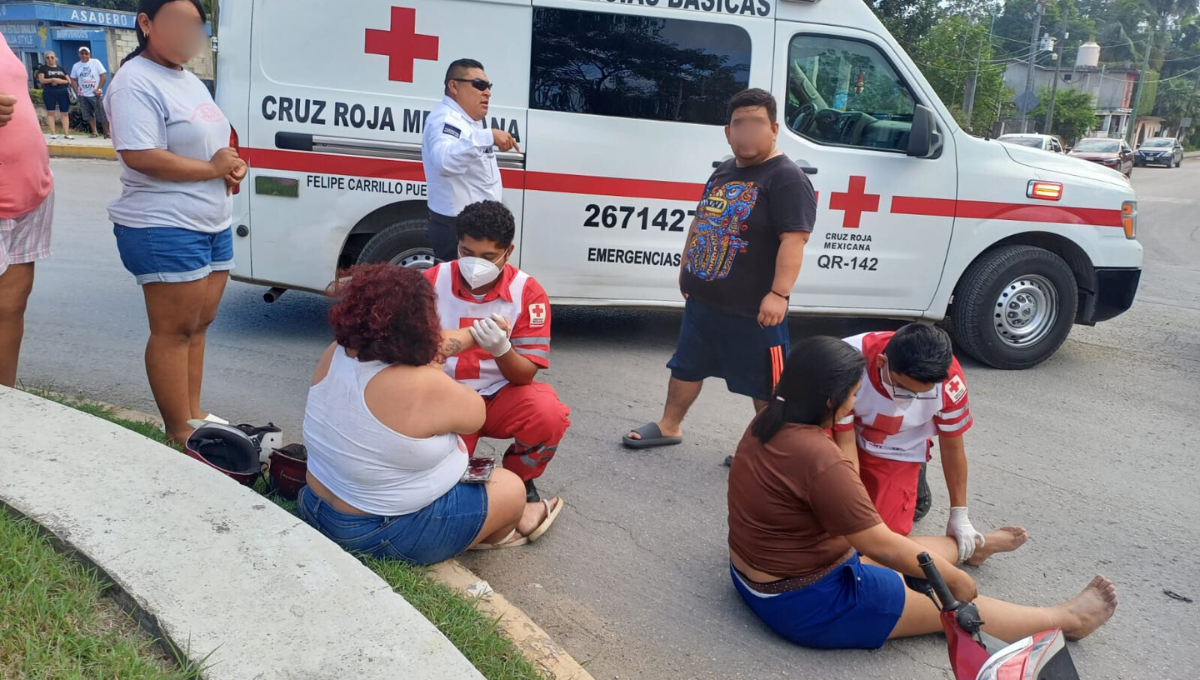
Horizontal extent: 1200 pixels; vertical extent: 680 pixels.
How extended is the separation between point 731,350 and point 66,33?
2686cm

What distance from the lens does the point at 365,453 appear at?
2746mm

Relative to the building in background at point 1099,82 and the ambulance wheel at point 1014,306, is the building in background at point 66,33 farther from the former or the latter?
the building in background at point 1099,82

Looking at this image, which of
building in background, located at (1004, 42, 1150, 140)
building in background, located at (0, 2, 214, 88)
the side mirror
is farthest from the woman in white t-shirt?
building in background, located at (1004, 42, 1150, 140)

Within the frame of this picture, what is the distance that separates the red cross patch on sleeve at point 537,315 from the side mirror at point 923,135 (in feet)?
10.2

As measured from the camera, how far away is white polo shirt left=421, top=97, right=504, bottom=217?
475 centimetres

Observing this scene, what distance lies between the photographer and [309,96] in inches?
214

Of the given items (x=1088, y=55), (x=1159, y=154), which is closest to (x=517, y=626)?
(x=1159, y=154)

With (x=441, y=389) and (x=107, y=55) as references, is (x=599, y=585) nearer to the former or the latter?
(x=441, y=389)

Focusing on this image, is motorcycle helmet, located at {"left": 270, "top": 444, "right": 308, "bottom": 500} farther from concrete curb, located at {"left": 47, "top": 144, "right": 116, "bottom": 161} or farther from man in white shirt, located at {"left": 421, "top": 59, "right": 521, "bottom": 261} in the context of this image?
concrete curb, located at {"left": 47, "top": 144, "right": 116, "bottom": 161}

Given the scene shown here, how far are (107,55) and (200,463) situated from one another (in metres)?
26.6

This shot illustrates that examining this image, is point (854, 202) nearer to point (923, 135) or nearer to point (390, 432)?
point (923, 135)

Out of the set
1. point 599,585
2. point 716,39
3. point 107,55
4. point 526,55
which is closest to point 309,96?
point 526,55

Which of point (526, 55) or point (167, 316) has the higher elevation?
point (526, 55)

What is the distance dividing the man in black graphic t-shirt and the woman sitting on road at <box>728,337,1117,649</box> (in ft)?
4.08
